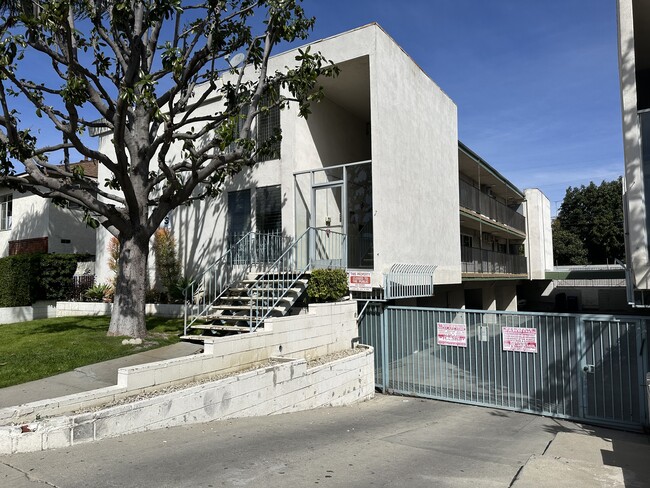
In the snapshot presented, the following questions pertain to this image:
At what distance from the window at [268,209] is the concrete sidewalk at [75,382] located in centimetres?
536

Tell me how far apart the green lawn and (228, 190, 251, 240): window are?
3135 mm

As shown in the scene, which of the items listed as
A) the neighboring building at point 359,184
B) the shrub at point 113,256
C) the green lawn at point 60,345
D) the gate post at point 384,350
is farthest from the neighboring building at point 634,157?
the shrub at point 113,256

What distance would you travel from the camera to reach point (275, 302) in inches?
406

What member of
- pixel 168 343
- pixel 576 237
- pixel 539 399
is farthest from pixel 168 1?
pixel 576 237

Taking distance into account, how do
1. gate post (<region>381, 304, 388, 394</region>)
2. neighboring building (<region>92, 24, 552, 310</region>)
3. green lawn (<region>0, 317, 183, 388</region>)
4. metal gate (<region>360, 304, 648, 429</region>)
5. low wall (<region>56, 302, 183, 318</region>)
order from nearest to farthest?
green lawn (<region>0, 317, 183, 388</region>) → metal gate (<region>360, 304, 648, 429</region>) → gate post (<region>381, 304, 388, 394</region>) → neighboring building (<region>92, 24, 552, 310</region>) → low wall (<region>56, 302, 183, 318</region>)

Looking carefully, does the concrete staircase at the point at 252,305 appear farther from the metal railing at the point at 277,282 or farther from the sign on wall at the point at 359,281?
the sign on wall at the point at 359,281

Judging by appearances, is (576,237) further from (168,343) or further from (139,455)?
(139,455)

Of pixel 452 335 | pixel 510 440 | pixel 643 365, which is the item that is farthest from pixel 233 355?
pixel 643 365

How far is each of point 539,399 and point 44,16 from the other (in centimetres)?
1140

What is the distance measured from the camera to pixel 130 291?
404 inches

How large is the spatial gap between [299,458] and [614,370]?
6.60m

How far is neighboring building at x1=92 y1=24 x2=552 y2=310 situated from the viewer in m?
12.2

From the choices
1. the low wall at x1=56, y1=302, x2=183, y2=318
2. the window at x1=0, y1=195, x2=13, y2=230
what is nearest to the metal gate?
the low wall at x1=56, y1=302, x2=183, y2=318

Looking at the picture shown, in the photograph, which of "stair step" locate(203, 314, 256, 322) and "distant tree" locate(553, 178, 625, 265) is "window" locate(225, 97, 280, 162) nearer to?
"stair step" locate(203, 314, 256, 322)
